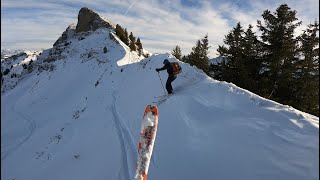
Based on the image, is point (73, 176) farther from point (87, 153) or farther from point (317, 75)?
point (317, 75)

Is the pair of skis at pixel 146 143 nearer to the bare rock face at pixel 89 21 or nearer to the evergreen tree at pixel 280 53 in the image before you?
the evergreen tree at pixel 280 53

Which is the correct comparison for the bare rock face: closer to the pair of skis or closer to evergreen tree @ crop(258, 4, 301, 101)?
evergreen tree @ crop(258, 4, 301, 101)

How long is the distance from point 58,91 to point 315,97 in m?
31.8

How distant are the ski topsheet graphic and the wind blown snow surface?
0.79m

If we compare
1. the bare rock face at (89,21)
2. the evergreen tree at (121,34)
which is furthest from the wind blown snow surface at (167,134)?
the bare rock face at (89,21)

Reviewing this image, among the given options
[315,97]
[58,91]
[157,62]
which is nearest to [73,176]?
[157,62]

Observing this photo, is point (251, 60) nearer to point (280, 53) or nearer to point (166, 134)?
point (280, 53)

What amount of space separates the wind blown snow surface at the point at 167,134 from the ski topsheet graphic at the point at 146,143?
792 millimetres

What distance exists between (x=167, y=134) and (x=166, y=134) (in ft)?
0.22

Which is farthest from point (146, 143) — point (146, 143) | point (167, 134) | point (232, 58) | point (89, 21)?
point (89, 21)

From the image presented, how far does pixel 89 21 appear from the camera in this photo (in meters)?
73.4

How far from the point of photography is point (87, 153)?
1920 centimetres

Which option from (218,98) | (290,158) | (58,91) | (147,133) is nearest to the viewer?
(290,158)

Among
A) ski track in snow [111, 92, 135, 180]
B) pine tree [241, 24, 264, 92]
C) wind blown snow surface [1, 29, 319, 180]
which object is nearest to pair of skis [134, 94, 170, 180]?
wind blown snow surface [1, 29, 319, 180]
